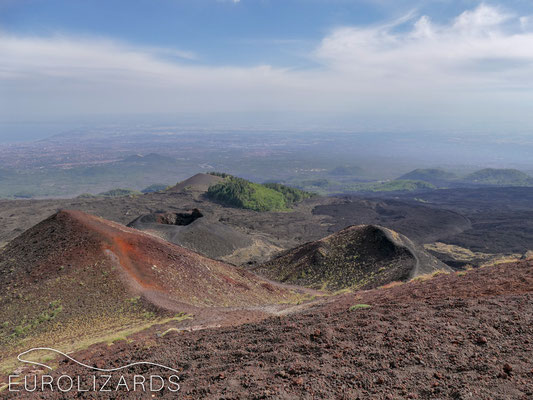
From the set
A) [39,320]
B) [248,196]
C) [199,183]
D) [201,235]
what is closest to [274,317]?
[39,320]

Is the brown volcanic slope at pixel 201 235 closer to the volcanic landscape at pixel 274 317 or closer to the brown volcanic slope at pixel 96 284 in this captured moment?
the volcanic landscape at pixel 274 317

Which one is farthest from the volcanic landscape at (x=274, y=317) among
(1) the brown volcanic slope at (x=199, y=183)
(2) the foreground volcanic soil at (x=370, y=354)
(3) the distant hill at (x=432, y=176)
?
(3) the distant hill at (x=432, y=176)

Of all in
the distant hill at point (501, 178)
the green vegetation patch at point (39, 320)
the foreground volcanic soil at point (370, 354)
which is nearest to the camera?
the foreground volcanic soil at point (370, 354)

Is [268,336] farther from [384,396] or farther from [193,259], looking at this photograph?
[193,259]

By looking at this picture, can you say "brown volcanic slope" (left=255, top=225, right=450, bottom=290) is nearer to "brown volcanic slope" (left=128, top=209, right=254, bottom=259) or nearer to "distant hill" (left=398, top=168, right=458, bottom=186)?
"brown volcanic slope" (left=128, top=209, right=254, bottom=259)

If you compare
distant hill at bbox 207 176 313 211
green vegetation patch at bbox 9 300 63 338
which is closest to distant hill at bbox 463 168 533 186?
distant hill at bbox 207 176 313 211

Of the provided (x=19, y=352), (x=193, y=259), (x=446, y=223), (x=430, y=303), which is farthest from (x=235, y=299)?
(x=446, y=223)
